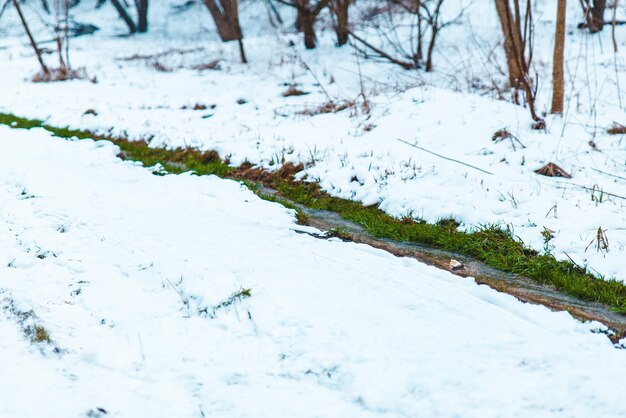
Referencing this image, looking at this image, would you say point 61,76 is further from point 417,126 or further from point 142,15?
point 417,126

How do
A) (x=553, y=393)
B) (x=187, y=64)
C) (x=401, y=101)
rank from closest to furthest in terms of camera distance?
(x=553, y=393) → (x=401, y=101) → (x=187, y=64)

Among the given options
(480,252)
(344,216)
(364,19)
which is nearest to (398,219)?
(344,216)

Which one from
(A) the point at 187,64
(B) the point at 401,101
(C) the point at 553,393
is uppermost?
(A) the point at 187,64

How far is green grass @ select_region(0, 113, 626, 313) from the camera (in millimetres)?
3822

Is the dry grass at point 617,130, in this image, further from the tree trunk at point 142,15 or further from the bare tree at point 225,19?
the tree trunk at point 142,15

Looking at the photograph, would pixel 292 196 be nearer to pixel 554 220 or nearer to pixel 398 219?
pixel 398 219

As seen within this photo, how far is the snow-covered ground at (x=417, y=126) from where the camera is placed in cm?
514

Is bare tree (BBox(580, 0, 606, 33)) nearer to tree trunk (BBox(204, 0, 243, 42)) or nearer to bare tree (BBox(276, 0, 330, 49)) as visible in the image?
bare tree (BBox(276, 0, 330, 49))

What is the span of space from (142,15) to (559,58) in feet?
85.0

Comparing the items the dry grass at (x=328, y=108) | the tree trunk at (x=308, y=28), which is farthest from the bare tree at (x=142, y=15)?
the dry grass at (x=328, y=108)

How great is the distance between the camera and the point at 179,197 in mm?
5914

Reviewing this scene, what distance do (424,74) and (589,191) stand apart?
866cm

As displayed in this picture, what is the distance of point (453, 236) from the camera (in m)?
4.78

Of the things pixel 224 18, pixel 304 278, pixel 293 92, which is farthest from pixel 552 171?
pixel 224 18
